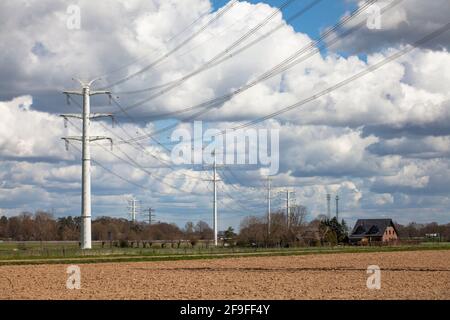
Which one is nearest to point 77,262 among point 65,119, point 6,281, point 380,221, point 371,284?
point 65,119

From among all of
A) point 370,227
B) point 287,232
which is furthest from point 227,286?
point 370,227

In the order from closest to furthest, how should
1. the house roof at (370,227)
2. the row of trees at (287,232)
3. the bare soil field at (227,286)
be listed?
the bare soil field at (227,286), the row of trees at (287,232), the house roof at (370,227)

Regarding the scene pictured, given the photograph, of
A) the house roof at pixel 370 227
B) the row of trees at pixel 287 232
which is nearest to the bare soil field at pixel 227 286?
→ the row of trees at pixel 287 232

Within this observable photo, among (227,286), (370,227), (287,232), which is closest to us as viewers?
(227,286)

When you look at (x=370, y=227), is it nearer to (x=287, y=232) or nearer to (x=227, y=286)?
(x=287, y=232)

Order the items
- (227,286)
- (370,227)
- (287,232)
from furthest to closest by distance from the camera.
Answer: (370,227)
(287,232)
(227,286)

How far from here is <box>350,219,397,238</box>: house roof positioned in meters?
180

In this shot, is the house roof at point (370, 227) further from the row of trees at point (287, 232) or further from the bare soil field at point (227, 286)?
the bare soil field at point (227, 286)

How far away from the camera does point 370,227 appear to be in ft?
603

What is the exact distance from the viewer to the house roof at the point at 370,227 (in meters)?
180

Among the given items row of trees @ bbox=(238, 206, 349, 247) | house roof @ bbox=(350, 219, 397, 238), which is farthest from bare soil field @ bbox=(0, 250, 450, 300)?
house roof @ bbox=(350, 219, 397, 238)

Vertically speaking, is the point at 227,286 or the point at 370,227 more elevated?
the point at 227,286

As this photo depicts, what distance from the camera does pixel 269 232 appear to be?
440 ft
